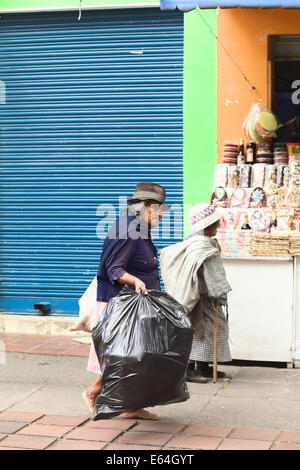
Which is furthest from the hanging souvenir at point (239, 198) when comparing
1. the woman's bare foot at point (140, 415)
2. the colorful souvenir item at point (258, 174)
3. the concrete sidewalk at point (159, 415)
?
the woman's bare foot at point (140, 415)

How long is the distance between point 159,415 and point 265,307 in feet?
6.45

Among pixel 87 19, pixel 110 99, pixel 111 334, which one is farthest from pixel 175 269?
pixel 87 19

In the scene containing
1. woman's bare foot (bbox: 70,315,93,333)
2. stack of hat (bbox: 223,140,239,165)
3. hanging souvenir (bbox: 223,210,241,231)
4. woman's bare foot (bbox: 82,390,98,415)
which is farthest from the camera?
stack of hat (bbox: 223,140,239,165)

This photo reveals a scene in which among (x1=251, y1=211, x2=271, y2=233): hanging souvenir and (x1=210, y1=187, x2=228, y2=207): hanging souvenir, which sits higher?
(x1=210, y1=187, x2=228, y2=207): hanging souvenir

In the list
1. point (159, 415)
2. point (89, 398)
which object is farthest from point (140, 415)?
point (89, 398)

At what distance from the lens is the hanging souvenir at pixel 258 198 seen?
827 cm

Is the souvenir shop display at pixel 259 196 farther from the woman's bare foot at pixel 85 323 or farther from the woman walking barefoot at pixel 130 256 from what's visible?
the woman's bare foot at pixel 85 323

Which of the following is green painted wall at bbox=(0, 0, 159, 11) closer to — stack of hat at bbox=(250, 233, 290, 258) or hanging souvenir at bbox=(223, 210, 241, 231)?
hanging souvenir at bbox=(223, 210, 241, 231)

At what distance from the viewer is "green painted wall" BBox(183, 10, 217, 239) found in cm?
903

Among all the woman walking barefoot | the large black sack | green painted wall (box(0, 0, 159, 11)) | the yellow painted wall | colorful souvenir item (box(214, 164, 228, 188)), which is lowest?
the large black sack

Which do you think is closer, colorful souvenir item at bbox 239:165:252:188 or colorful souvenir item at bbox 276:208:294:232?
colorful souvenir item at bbox 276:208:294:232

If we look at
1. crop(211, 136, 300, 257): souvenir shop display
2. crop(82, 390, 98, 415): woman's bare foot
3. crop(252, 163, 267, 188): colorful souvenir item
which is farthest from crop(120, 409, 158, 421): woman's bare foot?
crop(252, 163, 267, 188): colorful souvenir item

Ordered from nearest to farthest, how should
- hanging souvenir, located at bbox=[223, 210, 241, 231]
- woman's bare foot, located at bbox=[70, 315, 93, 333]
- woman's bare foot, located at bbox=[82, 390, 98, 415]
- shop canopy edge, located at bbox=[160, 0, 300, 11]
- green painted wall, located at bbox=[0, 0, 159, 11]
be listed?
1. woman's bare foot, located at bbox=[82, 390, 98, 415]
2. woman's bare foot, located at bbox=[70, 315, 93, 333]
3. shop canopy edge, located at bbox=[160, 0, 300, 11]
4. hanging souvenir, located at bbox=[223, 210, 241, 231]
5. green painted wall, located at bbox=[0, 0, 159, 11]

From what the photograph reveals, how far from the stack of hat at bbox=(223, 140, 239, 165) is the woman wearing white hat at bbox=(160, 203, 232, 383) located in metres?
1.42
